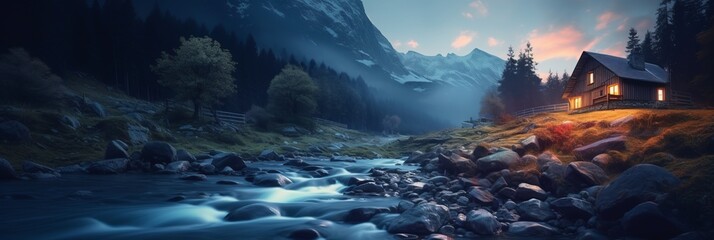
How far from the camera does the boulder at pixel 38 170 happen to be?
16.7 meters

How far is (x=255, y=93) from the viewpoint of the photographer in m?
77.8

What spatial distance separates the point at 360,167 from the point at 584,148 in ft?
50.8

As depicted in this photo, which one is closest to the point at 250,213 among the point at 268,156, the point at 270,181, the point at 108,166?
the point at 270,181

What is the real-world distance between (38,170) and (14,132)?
5.20 m

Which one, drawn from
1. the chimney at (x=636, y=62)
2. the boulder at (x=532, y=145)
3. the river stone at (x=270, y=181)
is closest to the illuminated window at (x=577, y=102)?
the chimney at (x=636, y=62)

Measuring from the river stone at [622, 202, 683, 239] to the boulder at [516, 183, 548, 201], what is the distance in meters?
3.18

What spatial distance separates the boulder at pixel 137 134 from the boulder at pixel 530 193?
90.7 ft

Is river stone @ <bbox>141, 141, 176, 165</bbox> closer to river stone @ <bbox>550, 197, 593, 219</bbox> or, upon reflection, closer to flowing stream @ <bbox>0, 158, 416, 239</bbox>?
flowing stream @ <bbox>0, 158, 416, 239</bbox>

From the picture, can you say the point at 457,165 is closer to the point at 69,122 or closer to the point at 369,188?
the point at 369,188

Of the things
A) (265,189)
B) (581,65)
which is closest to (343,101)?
(581,65)

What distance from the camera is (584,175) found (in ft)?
39.5

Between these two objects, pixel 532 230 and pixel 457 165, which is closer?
pixel 532 230

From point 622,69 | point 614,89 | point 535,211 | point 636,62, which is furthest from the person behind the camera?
point 636,62

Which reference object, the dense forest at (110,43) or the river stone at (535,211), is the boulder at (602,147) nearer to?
the river stone at (535,211)
